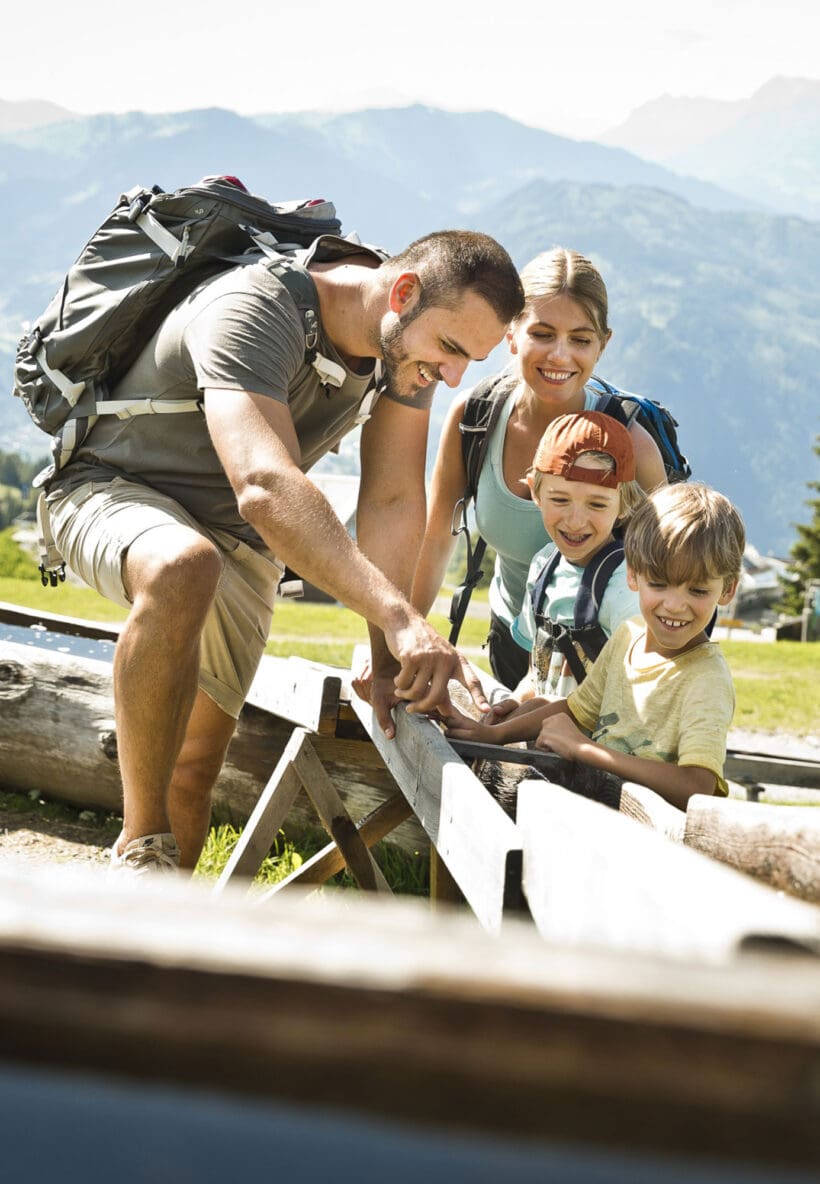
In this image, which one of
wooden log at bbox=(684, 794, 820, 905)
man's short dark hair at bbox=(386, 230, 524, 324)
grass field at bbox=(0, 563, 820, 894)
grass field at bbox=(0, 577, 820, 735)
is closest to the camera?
wooden log at bbox=(684, 794, 820, 905)

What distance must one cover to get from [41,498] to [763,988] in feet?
13.8

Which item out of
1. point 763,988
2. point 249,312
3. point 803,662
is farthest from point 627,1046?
point 803,662

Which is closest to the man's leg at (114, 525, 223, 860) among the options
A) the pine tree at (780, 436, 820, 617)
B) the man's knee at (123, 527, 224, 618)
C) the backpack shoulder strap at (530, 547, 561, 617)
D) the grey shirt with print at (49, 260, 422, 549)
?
the man's knee at (123, 527, 224, 618)

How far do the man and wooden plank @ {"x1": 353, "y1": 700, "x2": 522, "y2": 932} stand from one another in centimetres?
19

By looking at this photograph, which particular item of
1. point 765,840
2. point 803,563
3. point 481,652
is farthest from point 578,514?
point 803,563

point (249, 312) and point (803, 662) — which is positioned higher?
point (249, 312)

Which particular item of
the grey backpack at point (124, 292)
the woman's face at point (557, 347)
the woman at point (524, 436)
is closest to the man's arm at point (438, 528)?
the woman at point (524, 436)

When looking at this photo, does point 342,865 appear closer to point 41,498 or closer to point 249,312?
point 41,498

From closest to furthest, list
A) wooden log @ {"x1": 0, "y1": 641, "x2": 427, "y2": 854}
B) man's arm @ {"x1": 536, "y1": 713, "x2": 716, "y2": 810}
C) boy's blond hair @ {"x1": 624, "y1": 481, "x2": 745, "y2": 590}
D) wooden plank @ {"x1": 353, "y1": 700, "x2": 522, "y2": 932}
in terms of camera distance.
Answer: wooden plank @ {"x1": 353, "y1": 700, "x2": 522, "y2": 932} < man's arm @ {"x1": 536, "y1": 713, "x2": 716, "y2": 810} < boy's blond hair @ {"x1": 624, "y1": 481, "x2": 745, "y2": 590} < wooden log @ {"x1": 0, "y1": 641, "x2": 427, "y2": 854}

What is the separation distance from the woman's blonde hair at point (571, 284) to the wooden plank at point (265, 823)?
194 cm

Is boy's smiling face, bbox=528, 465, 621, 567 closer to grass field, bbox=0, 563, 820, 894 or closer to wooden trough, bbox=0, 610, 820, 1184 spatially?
grass field, bbox=0, 563, 820, 894

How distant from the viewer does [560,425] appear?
4441mm

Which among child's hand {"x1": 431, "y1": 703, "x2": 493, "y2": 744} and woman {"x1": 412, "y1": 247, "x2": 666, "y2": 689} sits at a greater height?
woman {"x1": 412, "y1": 247, "x2": 666, "y2": 689}

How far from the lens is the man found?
361 centimetres
